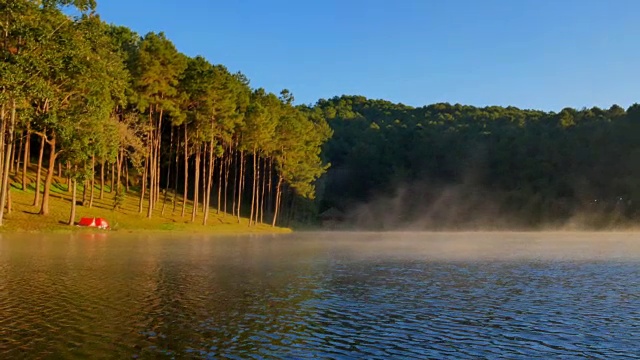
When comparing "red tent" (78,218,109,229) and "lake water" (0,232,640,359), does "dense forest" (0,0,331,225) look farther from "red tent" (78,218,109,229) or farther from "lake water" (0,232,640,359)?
"lake water" (0,232,640,359)

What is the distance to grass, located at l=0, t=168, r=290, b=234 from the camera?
52381 millimetres

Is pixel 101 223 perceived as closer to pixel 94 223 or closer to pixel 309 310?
pixel 94 223

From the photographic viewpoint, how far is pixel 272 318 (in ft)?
53.0

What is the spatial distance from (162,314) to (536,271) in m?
20.2

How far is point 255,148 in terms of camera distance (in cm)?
8750

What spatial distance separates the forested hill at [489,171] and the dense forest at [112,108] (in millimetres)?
50637

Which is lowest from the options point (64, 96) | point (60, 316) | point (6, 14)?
point (60, 316)

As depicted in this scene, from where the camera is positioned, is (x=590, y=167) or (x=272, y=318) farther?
(x=590, y=167)

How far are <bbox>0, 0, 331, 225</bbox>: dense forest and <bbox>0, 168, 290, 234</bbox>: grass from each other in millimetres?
1232

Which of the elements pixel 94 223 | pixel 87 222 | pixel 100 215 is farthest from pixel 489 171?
pixel 87 222

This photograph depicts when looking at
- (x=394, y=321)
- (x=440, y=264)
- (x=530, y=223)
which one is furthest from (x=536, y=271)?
(x=530, y=223)

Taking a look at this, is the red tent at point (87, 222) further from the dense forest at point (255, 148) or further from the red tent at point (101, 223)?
the dense forest at point (255, 148)

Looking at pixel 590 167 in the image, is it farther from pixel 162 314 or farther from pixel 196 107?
pixel 162 314

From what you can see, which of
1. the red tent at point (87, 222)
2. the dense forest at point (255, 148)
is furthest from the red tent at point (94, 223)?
the dense forest at point (255, 148)
